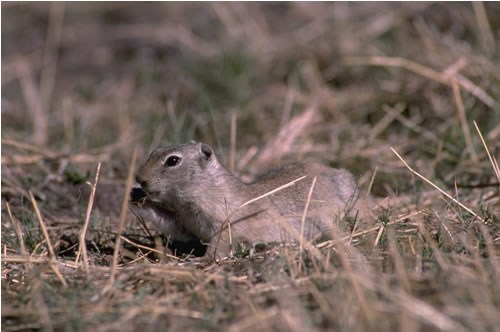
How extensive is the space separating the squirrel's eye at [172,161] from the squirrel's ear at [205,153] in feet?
0.54

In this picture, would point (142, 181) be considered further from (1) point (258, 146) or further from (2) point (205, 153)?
(1) point (258, 146)

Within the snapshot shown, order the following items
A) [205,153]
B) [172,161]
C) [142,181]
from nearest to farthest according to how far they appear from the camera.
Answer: [142,181], [172,161], [205,153]

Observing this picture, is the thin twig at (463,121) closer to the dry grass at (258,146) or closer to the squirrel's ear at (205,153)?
the dry grass at (258,146)

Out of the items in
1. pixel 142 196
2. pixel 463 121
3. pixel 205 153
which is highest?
pixel 205 153

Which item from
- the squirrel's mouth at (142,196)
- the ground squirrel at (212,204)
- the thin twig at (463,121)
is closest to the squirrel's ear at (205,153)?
the ground squirrel at (212,204)

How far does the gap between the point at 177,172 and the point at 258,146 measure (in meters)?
2.34

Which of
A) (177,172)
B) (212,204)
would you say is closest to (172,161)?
(177,172)

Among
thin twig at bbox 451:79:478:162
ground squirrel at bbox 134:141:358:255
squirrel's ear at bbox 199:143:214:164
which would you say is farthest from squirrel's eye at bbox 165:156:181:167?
thin twig at bbox 451:79:478:162

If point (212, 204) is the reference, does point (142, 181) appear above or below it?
above

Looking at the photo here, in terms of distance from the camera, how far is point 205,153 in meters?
4.61

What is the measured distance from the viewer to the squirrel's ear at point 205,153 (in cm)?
458

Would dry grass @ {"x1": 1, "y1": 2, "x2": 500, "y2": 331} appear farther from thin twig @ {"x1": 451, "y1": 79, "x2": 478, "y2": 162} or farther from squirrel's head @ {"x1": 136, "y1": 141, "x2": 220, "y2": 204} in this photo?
squirrel's head @ {"x1": 136, "y1": 141, "x2": 220, "y2": 204}

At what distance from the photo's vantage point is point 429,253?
3.77 m

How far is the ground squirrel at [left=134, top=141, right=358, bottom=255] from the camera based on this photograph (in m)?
4.39
